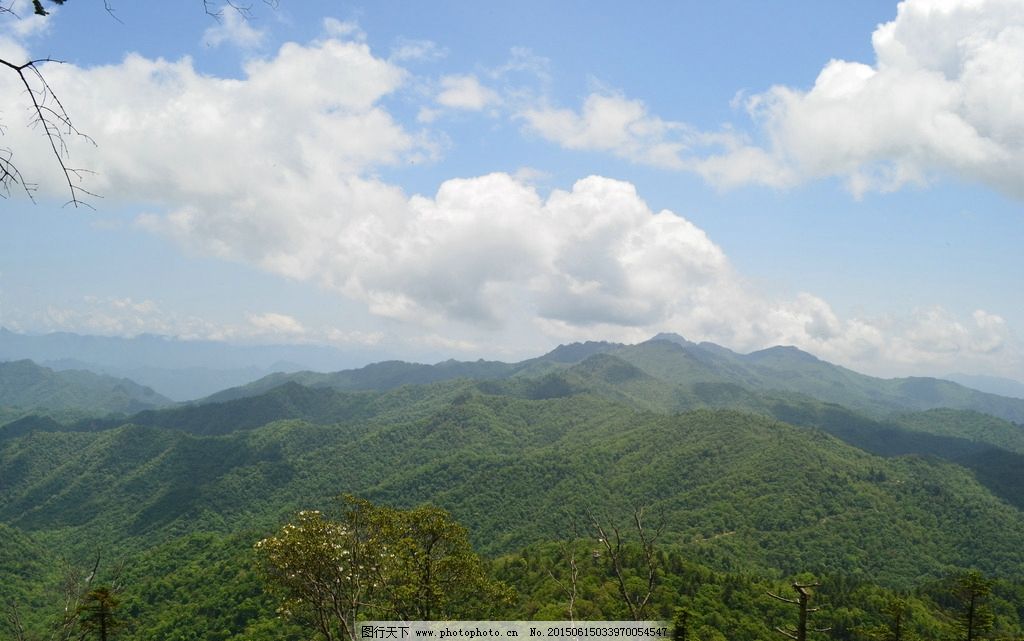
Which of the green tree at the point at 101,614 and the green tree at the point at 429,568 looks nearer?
the green tree at the point at 101,614

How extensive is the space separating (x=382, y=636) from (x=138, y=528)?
727 feet

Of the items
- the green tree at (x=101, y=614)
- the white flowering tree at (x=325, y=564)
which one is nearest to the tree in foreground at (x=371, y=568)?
the white flowering tree at (x=325, y=564)

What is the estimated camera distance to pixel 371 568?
24.6m

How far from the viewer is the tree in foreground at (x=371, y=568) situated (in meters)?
22.8

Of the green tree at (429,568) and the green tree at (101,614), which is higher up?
the green tree at (101,614)

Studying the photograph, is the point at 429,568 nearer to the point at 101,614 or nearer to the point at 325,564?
the point at 325,564

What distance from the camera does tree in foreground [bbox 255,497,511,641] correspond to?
74.8 ft

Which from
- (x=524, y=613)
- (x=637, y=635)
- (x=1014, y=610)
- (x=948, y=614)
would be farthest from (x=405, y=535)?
(x=1014, y=610)

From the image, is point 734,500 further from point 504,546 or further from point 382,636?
point 382,636

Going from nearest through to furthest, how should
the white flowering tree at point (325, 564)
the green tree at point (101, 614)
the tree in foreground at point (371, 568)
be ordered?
1. the green tree at point (101, 614)
2. the white flowering tree at point (325, 564)
3. the tree in foreground at point (371, 568)

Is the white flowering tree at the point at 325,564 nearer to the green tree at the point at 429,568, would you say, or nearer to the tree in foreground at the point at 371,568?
the tree in foreground at the point at 371,568


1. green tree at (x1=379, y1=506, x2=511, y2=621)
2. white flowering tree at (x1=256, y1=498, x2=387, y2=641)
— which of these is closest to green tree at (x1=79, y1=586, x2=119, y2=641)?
white flowering tree at (x1=256, y1=498, x2=387, y2=641)

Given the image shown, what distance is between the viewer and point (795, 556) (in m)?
144

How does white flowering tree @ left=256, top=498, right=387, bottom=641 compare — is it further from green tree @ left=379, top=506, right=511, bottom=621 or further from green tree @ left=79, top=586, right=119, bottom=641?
green tree @ left=79, top=586, right=119, bottom=641
